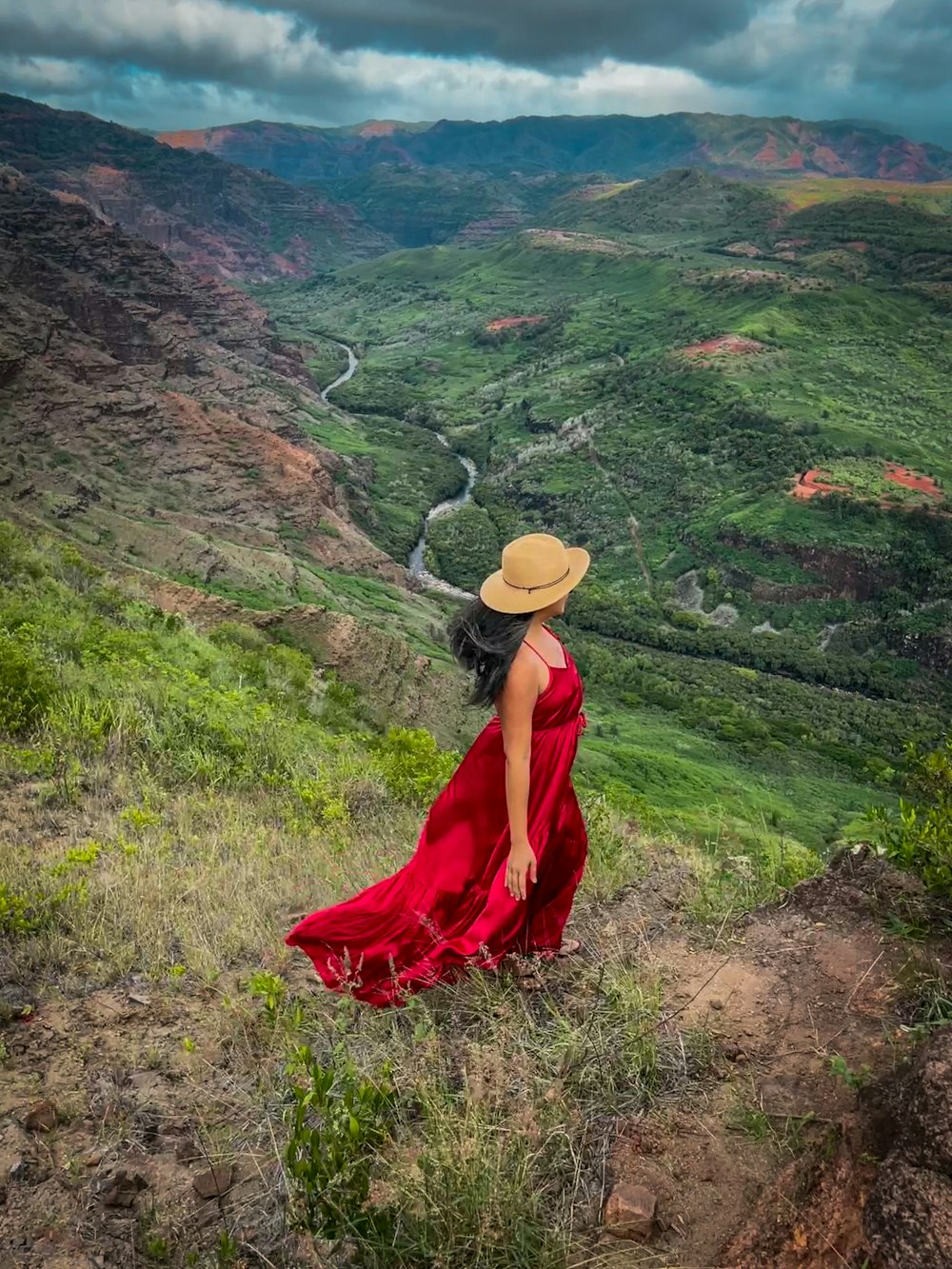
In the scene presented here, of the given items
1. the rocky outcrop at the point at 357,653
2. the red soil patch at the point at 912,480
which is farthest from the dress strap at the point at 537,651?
the red soil patch at the point at 912,480

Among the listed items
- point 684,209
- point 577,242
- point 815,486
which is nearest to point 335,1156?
point 815,486

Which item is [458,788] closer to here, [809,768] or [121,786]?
[121,786]

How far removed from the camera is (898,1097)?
2256 millimetres

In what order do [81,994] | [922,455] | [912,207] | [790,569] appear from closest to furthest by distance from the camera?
[81,994], [790,569], [922,455], [912,207]

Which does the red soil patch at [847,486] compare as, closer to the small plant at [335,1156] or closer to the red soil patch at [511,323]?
the red soil patch at [511,323]

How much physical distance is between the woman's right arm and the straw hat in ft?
0.67

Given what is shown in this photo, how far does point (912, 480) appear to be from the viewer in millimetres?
58938

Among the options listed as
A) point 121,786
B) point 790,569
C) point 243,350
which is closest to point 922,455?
point 790,569

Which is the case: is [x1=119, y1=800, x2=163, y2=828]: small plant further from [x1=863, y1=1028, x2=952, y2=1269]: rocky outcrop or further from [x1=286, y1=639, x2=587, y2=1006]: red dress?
[x1=863, y1=1028, x2=952, y2=1269]: rocky outcrop

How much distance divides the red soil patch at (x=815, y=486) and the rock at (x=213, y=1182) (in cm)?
6194

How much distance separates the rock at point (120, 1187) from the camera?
7.89 feet

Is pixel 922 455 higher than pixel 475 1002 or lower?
higher

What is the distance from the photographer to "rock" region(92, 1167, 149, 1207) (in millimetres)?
2404

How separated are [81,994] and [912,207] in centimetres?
14809
